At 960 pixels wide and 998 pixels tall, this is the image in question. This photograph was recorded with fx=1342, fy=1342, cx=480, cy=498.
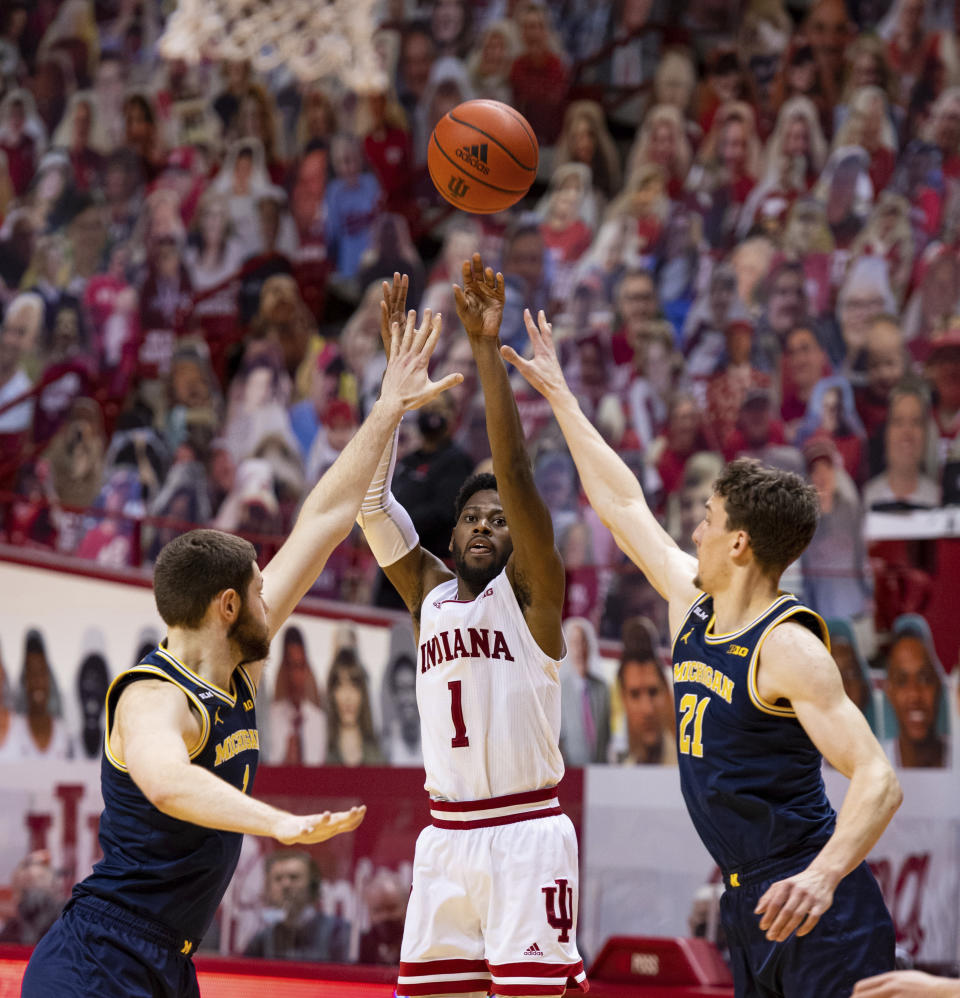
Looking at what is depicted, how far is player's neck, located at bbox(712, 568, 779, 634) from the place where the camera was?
3617 millimetres

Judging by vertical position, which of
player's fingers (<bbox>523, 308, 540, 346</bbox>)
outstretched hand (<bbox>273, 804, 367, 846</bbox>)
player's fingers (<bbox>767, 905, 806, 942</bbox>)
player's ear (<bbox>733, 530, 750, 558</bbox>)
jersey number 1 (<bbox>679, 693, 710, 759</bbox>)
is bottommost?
player's fingers (<bbox>767, 905, 806, 942</bbox>)

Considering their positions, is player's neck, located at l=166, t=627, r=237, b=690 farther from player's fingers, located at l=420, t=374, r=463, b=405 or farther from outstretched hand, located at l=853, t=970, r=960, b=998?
outstretched hand, located at l=853, t=970, r=960, b=998

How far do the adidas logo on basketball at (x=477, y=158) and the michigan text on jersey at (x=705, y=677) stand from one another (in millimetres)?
2114

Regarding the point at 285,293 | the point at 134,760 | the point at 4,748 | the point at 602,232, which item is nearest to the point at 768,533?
the point at 134,760

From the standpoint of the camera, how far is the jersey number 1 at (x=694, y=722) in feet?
11.8

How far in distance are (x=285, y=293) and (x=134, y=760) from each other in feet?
30.3

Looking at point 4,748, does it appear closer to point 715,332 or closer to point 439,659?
point 439,659

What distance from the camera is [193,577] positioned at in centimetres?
351

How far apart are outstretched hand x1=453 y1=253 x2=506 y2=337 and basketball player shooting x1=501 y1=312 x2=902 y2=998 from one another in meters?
0.99

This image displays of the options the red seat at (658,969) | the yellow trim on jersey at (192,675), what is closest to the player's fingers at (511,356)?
the yellow trim on jersey at (192,675)

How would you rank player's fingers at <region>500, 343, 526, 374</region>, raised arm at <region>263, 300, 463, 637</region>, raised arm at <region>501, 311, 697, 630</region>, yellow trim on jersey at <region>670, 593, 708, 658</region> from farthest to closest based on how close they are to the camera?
player's fingers at <region>500, 343, 526, 374</region> < raised arm at <region>501, 311, 697, 630</region> < raised arm at <region>263, 300, 463, 637</region> < yellow trim on jersey at <region>670, 593, 708, 658</region>

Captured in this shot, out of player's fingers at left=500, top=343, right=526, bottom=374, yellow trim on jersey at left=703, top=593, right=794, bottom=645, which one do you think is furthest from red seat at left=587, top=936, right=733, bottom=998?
player's fingers at left=500, top=343, right=526, bottom=374

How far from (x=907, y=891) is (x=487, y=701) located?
2.84 metres

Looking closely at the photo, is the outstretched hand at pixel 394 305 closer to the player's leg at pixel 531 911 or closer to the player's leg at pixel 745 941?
the player's leg at pixel 531 911
